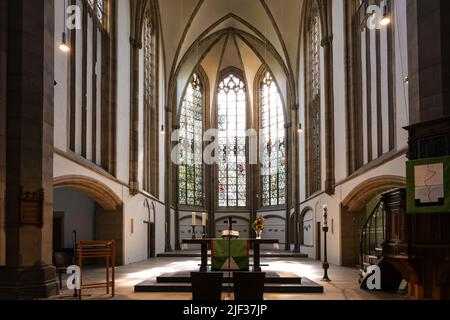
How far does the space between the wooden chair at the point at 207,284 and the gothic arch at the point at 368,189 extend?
6.10 meters

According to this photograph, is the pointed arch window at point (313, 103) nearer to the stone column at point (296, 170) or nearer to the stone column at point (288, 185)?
the stone column at point (296, 170)

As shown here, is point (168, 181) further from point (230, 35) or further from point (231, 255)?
point (231, 255)

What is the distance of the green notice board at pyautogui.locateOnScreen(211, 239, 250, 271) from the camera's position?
12.1 m

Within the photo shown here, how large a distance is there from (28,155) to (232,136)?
2641cm

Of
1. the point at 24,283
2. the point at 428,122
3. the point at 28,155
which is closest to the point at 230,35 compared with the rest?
the point at 28,155

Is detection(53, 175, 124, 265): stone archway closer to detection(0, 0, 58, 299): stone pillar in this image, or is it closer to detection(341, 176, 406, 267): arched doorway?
detection(0, 0, 58, 299): stone pillar

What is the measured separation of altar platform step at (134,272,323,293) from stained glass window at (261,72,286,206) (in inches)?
847

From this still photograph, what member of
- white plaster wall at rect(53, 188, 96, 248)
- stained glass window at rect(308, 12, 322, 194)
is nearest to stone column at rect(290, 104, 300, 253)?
stained glass window at rect(308, 12, 322, 194)

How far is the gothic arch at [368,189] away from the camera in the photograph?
13805 millimetres

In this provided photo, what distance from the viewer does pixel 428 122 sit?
8.55 metres

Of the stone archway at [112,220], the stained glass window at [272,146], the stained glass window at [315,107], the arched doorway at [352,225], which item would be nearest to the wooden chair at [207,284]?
the stone archway at [112,220]

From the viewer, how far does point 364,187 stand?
16312 mm

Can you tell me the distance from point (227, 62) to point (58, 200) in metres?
19.9
